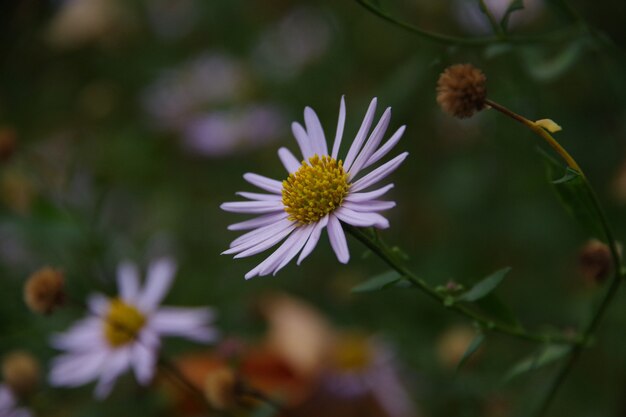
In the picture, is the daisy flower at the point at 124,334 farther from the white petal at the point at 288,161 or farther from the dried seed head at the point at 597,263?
the dried seed head at the point at 597,263

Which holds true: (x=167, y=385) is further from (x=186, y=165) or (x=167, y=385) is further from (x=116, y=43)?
(x=116, y=43)

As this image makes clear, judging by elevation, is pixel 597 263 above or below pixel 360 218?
below

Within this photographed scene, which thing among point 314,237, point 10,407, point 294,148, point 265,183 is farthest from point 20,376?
point 294,148

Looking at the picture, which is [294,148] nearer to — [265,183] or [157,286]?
[157,286]

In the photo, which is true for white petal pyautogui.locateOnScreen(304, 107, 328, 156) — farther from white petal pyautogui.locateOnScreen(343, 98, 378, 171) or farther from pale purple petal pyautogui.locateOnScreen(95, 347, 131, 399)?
pale purple petal pyautogui.locateOnScreen(95, 347, 131, 399)

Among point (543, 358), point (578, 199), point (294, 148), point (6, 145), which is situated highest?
point (6, 145)

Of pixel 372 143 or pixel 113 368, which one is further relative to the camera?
pixel 113 368

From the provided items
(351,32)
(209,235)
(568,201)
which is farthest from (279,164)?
(568,201)

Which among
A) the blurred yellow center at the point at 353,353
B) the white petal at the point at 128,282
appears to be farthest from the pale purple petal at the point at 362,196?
the blurred yellow center at the point at 353,353
